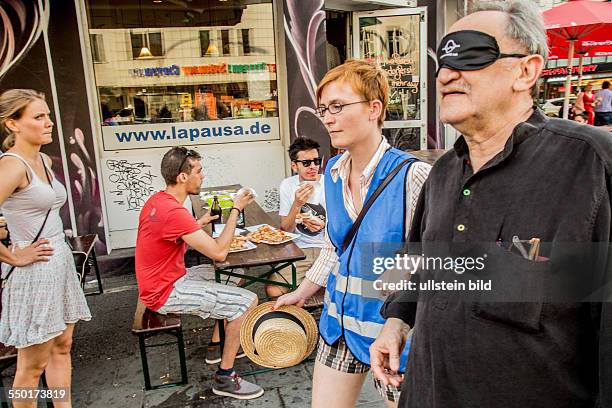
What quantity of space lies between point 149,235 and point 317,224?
149 centimetres

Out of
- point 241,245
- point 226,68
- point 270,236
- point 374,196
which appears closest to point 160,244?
point 241,245

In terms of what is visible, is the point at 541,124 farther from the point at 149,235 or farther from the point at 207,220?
the point at 207,220

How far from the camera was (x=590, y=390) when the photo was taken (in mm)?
1169

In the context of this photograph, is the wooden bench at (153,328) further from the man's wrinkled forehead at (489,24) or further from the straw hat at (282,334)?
the man's wrinkled forehead at (489,24)

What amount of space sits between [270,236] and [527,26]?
2893 millimetres

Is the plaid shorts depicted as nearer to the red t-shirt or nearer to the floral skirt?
the red t-shirt

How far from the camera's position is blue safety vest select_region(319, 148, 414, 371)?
6.29ft

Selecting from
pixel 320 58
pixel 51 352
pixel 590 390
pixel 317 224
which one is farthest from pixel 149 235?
pixel 320 58

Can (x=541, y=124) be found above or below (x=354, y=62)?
below

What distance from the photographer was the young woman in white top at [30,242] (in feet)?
8.67

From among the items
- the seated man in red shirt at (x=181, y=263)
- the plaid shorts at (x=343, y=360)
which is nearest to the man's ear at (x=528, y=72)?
the plaid shorts at (x=343, y=360)

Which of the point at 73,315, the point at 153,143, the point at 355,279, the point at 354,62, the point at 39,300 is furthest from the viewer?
the point at 153,143

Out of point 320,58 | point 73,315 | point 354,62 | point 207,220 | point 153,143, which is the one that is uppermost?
point 320,58

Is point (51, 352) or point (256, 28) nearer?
point (51, 352)
